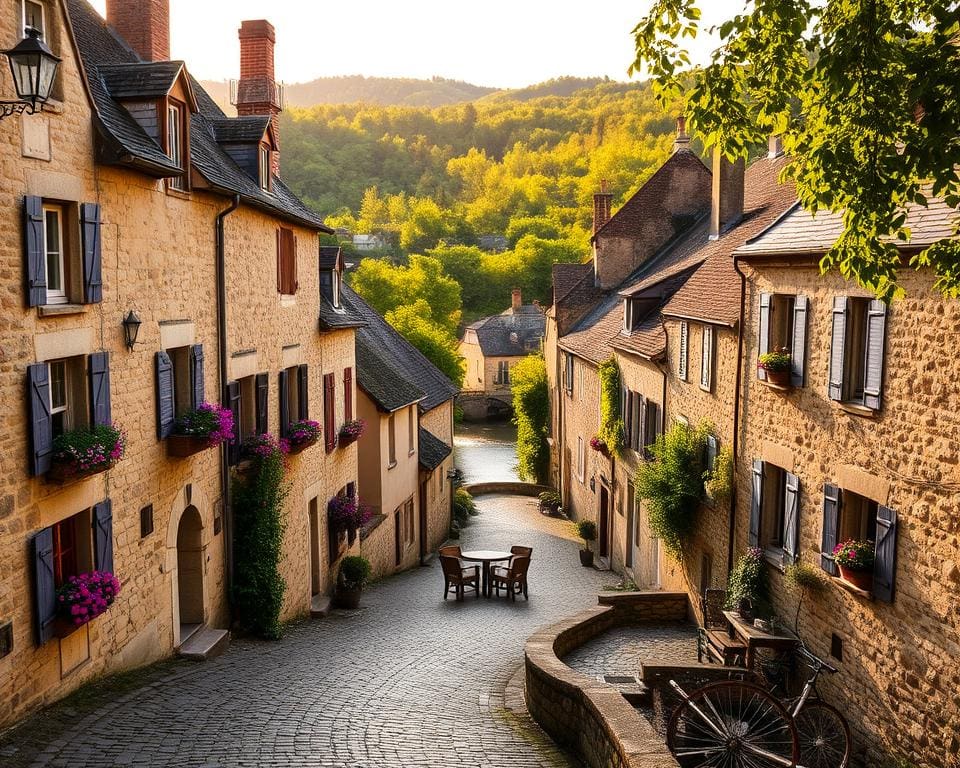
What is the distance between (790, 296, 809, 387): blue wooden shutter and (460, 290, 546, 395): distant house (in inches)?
2301

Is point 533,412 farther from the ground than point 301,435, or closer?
closer

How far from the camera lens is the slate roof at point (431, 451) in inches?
1179

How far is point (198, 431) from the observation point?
12.4m

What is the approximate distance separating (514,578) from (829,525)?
434 inches

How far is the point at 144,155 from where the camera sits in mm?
10836

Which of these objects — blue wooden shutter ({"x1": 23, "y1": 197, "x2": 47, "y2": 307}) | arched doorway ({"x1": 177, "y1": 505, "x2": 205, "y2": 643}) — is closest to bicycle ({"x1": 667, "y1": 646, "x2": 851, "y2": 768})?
arched doorway ({"x1": 177, "y1": 505, "x2": 205, "y2": 643})

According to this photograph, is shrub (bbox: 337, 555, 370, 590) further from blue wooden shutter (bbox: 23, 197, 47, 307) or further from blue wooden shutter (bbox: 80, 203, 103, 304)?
blue wooden shutter (bbox: 23, 197, 47, 307)

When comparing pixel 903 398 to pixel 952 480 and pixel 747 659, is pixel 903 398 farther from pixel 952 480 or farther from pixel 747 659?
pixel 747 659

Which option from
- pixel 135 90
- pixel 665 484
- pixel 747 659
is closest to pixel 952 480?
pixel 747 659

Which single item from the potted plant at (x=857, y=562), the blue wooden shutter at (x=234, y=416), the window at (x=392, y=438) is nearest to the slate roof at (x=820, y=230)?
the potted plant at (x=857, y=562)

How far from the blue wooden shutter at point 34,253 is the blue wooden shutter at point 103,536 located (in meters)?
2.62

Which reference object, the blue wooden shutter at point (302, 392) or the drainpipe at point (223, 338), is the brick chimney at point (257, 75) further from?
the drainpipe at point (223, 338)

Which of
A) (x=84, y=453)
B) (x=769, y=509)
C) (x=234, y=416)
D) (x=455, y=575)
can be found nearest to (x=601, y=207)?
(x=455, y=575)

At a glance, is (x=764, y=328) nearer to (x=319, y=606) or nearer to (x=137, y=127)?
(x=137, y=127)
